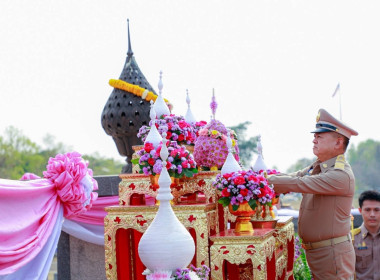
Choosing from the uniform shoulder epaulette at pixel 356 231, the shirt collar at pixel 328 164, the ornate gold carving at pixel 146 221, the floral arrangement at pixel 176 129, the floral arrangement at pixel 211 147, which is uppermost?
the floral arrangement at pixel 176 129

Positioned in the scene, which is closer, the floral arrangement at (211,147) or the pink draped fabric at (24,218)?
the pink draped fabric at (24,218)

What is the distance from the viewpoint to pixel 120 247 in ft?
16.8

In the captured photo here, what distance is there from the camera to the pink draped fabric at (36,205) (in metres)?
3.31

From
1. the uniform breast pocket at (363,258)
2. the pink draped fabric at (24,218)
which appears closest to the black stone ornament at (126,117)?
the uniform breast pocket at (363,258)

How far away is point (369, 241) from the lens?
558cm

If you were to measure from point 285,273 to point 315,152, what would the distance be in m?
1.42

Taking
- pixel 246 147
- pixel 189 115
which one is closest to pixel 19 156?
pixel 246 147

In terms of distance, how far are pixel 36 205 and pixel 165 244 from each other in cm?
117

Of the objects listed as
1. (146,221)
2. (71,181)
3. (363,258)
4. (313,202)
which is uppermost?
(71,181)

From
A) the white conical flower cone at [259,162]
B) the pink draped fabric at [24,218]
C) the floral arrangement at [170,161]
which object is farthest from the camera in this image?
the white conical flower cone at [259,162]

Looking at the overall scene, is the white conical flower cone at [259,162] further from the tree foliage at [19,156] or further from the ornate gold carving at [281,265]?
the tree foliage at [19,156]

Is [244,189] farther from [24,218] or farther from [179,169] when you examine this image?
[24,218]

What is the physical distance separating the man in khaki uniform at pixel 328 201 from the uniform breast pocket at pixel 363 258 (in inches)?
35.1

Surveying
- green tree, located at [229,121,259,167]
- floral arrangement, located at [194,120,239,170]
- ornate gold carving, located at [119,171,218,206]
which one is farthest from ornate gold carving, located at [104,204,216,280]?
green tree, located at [229,121,259,167]
